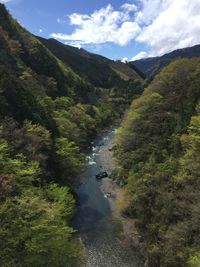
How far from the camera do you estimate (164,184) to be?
4931 cm

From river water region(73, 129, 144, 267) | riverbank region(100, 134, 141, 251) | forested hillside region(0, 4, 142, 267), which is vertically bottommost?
river water region(73, 129, 144, 267)

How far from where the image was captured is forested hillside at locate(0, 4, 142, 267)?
3241 cm

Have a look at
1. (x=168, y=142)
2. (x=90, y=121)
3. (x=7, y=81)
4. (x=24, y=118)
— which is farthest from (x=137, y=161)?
(x=90, y=121)

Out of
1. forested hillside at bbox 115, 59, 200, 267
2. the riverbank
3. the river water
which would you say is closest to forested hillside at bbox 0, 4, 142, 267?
the river water

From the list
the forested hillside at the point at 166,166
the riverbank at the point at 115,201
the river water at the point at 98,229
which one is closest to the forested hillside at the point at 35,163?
the river water at the point at 98,229

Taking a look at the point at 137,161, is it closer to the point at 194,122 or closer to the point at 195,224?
the point at 194,122

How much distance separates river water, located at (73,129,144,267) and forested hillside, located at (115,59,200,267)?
2.69 metres

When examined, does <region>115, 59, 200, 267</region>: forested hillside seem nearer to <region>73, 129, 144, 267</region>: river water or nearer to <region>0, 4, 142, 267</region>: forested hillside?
<region>73, 129, 144, 267</region>: river water

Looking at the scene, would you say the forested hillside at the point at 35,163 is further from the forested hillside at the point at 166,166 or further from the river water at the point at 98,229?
the forested hillside at the point at 166,166

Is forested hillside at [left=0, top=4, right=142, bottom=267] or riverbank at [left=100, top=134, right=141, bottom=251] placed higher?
forested hillside at [left=0, top=4, right=142, bottom=267]

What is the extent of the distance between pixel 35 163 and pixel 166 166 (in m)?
17.4

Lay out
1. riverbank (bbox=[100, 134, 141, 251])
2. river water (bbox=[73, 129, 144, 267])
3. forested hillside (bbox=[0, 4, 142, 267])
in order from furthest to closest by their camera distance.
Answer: riverbank (bbox=[100, 134, 141, 251]) < river water (bbox=[73, 129, 144, 267]) < forested hillside (bbox=[0, 4, 142, 267])

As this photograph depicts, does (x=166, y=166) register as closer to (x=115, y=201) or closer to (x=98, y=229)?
(x=98, y=229)

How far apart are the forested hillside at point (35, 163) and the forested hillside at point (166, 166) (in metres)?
8.69
